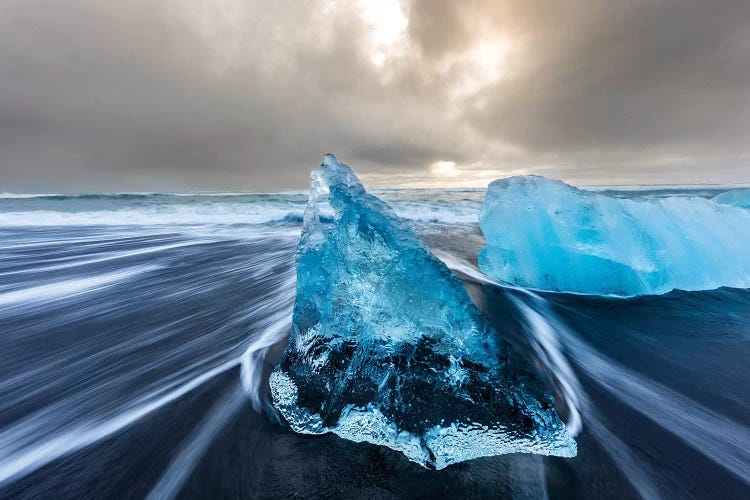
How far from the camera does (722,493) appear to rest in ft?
4.50

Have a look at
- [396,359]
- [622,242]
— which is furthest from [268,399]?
[622,242]

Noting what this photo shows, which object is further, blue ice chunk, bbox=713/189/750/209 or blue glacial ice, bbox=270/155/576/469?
blue ice chunk, bbox=713/189/750/209

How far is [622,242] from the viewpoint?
390 centimetres

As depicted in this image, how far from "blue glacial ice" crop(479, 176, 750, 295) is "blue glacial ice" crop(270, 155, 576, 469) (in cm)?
329

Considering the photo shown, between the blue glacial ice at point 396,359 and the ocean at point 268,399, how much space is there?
110mm

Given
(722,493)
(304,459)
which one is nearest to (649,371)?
(722,493)

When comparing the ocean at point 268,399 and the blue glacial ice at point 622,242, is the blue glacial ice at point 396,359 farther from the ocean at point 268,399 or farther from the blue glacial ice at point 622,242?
the blue glacial ice at point 622,242

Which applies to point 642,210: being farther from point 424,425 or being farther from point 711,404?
point 424,425

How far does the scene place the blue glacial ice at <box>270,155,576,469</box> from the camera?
1438 mm

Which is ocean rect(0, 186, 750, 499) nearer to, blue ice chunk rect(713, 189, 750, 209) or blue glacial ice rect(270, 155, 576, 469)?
blue glacial ice rect(270, 155, 576, 469)

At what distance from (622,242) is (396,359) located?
13.8ft

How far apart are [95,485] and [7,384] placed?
191 cm

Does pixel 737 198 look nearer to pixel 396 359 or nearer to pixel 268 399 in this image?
pixel 396 359

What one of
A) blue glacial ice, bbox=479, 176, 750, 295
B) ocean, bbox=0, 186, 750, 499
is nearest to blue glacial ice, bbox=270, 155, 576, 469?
ocean, bbox=0, 186, 750, 499
